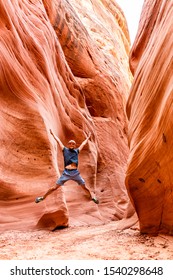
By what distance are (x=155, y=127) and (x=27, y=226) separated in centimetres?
338

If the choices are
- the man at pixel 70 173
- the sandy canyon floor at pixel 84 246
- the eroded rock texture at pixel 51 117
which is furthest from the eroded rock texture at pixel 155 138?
the eroded rock texture at pixel 51 117

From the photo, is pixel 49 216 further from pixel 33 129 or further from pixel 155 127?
pixel 155 127

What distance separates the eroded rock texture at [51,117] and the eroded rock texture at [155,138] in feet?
7.10

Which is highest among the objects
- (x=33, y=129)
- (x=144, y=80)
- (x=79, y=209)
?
(x=144, y=80)

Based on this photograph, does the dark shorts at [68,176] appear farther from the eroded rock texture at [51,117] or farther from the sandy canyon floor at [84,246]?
the sandy canyon floor at [84,246]

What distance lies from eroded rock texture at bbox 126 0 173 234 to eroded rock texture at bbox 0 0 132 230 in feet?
7.10

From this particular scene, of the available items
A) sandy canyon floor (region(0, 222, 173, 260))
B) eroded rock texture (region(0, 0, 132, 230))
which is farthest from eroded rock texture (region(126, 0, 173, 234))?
eroded rock texture (region(0, 0, 132, 230))

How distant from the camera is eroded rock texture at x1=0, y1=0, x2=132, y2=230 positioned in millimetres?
7688

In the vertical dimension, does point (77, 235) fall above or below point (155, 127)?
below

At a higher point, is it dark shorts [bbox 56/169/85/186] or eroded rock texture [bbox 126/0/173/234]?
eroded rock texture [bbox 126/0/173/234]

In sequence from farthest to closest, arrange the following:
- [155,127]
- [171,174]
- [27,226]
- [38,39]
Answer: [38,39] < [27,226] < [155,127] < [171,174]

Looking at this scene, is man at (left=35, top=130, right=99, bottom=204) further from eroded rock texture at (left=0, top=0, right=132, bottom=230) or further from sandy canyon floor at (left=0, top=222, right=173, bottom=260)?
sandy canyon floor at (left=0, top=222, right=173, bottom=260)
